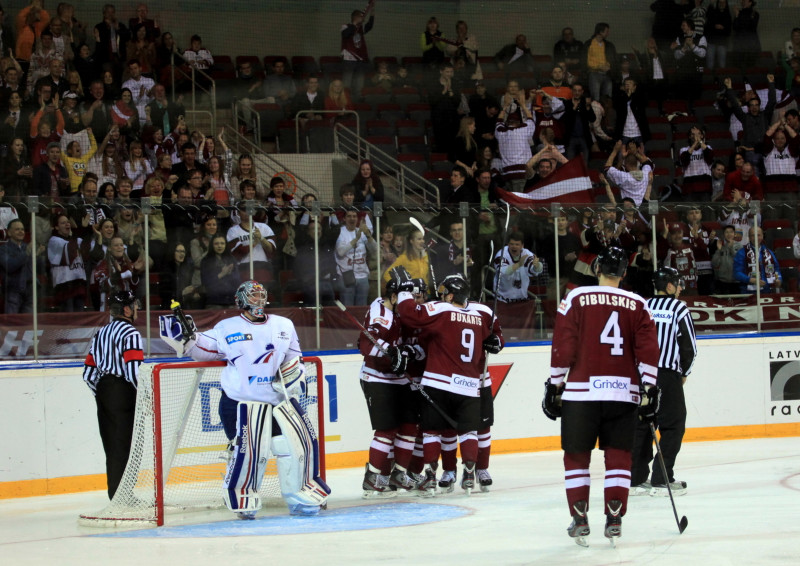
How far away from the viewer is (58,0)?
12.1 meters

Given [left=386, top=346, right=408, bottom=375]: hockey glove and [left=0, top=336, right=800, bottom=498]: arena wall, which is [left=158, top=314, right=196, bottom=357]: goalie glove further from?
[left=0, top=336, right=800, bottom=498]: arena wall

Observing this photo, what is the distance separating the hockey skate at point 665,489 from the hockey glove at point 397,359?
1675 mm

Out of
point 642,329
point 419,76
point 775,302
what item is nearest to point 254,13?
point 419,76

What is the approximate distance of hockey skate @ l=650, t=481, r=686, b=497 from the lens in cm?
689

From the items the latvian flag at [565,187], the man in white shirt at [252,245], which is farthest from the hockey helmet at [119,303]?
Result: the latvian flag at [565,187]

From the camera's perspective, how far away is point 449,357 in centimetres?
682

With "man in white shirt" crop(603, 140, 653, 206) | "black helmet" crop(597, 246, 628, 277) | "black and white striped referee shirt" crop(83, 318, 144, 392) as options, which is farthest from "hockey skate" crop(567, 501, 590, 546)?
"man in white shirt" crop(603, 140, 653, 206)

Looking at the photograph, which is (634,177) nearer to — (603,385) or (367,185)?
(367,185)

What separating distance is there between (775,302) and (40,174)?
6.38m

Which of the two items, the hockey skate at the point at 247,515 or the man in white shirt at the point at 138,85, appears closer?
the hockey skate at the point at 247,515

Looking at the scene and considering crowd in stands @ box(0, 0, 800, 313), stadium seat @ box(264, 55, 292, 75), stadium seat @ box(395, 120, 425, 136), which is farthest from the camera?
stadium seat @ box(264, 55, 292, 75)

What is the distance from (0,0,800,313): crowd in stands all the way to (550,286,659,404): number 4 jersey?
3.25 m

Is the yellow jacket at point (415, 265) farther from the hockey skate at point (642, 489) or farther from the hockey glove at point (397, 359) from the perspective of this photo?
the hockey skate at point (642, 489)

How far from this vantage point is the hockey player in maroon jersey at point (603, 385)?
520 cm
